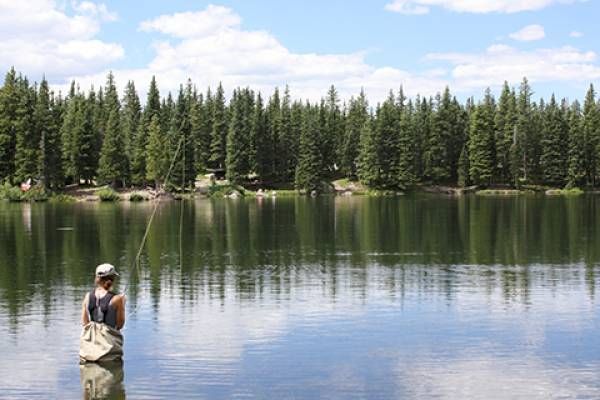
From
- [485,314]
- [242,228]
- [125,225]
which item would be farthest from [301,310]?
[125,225]

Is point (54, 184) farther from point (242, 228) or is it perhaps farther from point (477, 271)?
point (477, 271)

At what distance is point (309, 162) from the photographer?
13912 cm

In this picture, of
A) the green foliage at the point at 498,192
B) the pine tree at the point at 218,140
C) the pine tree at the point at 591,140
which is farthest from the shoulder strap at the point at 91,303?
the pine tree at the point at 591,140

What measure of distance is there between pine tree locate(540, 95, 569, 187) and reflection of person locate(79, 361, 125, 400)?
435 ft

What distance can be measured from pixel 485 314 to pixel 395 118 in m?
130

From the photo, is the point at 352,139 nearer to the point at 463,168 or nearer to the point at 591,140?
the point at 463,168

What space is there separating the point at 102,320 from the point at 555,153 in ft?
435

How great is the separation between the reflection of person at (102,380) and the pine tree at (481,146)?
12769cm

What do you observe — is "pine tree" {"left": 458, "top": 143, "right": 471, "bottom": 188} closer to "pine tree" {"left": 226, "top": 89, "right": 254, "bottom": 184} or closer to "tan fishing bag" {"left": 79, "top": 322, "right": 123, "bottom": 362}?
"pine tree" {"left": 226, "top": 89, "right": 254, "bottom": 184}

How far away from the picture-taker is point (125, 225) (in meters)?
61.0

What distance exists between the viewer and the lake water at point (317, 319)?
15.8m

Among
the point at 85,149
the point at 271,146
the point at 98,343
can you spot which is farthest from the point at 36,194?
the point at 98,343

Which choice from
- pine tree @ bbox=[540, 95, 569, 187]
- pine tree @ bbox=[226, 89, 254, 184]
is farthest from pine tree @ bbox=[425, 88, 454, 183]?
pine tree @ bbox=[226, 89, 254, 184]

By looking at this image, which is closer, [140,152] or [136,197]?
[136,197]
